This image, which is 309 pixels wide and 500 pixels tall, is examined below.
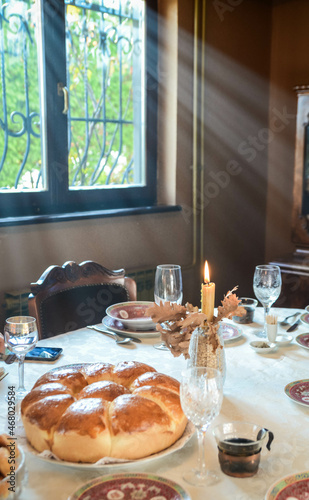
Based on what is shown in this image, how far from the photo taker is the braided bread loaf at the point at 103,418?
0.75m

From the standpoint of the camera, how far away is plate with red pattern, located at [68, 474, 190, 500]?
688mm

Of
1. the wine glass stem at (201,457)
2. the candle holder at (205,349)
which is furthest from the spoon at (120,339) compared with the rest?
the wine glass stem at (201,457)

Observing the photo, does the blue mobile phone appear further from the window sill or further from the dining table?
the window sill

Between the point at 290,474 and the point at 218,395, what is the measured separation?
0.14 meters

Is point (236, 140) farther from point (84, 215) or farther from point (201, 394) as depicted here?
point (201, 394)

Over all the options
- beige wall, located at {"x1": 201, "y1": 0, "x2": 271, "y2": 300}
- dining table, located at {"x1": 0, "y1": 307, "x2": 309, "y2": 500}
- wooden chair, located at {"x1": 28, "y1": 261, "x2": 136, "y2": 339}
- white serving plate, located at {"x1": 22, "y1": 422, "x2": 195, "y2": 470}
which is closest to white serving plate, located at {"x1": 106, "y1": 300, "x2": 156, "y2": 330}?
dining table, located at {"x1": 0, "y1": 307, "x2": 309, "y2": 500}

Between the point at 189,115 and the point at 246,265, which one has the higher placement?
the point at 189,115

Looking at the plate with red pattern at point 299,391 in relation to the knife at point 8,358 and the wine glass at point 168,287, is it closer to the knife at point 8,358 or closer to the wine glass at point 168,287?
the wine glass at point 168,287

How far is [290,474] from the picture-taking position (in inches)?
28.6

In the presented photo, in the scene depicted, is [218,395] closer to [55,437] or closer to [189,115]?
[55,437]

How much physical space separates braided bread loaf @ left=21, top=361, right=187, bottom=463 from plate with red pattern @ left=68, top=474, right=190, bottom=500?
0.03 m

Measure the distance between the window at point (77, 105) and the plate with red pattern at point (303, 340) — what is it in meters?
1.40

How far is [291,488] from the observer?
2.32 feet

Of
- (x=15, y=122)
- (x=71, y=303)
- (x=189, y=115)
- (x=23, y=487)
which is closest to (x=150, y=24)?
(x=189, y=115)
